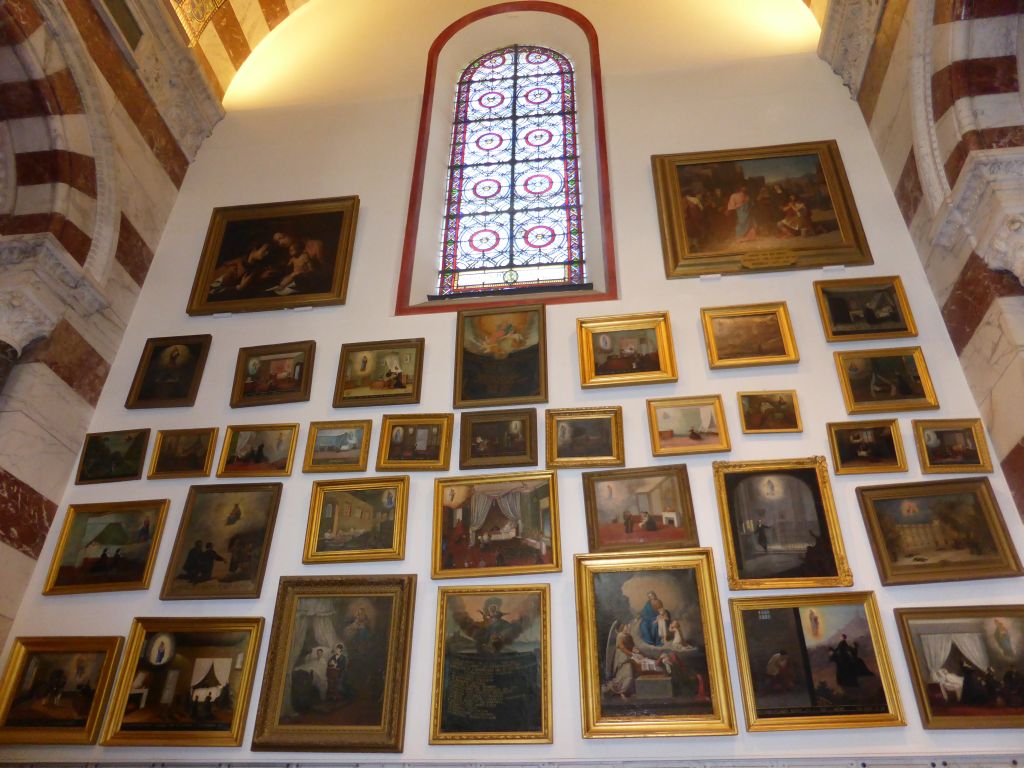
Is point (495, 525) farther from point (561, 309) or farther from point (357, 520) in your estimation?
point (561, 309)

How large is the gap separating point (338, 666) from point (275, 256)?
12.3 ft

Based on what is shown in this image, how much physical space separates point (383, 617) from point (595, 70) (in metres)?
5.89

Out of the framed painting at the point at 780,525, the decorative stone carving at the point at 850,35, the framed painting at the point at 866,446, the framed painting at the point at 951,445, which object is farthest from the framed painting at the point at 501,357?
the decorative stone carving at the point at 850,35

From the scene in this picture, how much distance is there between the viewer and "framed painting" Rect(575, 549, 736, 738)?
4672mm

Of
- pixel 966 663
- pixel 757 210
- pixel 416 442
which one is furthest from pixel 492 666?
pixel 757 210

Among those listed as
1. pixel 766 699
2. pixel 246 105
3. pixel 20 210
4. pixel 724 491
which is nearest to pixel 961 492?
pixel 724 491

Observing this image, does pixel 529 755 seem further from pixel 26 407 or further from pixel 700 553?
pixel 26 407

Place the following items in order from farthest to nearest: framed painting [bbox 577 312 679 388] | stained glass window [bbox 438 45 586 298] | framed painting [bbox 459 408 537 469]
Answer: stained glass window [bbox 438 45 586 298]
framed painting [bbox 577 312 679 388]
framed painting [bbox 459 408 537 469]

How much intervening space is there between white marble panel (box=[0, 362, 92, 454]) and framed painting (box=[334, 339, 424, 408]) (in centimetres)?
197

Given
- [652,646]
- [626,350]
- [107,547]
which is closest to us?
[652,646]

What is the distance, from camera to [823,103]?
300 inches

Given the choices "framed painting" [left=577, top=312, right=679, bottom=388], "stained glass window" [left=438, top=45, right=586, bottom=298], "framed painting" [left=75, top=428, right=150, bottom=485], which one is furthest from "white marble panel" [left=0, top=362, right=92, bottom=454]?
"framed painting" [left=577, top=312, right=679, bottom=388]

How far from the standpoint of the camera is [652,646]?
4.92 metres

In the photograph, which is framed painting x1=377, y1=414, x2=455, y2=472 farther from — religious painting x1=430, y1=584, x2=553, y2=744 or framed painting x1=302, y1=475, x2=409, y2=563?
religious painting x1=430, y1=584, x2=553, y2=744
